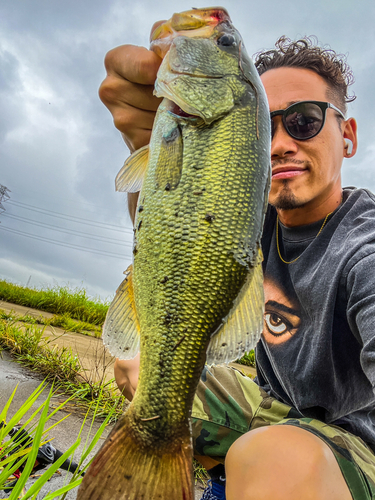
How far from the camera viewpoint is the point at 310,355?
1.99m

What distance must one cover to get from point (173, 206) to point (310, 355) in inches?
51.7

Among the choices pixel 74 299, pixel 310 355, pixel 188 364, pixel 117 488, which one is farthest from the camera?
pixel 74 299

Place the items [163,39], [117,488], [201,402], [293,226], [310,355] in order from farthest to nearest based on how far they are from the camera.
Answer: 1. [293,226]
2. [201,402]
3. [310,355]
4. [163,39]
5. [117,488]

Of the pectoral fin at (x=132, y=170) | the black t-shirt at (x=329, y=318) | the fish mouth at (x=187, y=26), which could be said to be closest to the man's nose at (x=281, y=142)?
the black t-shirt at (x=329, y=318)

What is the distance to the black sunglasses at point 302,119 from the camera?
7.76 ft

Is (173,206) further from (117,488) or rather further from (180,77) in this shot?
(117,488)

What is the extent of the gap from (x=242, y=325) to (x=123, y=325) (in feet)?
1.51

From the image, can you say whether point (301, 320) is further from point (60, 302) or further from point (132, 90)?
point (60, 302)

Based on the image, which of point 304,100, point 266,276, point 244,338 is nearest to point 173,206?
point 244,338

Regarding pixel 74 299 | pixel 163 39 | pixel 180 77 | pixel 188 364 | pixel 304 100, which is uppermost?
pixel 304 100

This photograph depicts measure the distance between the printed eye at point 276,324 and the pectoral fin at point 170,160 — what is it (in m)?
1.42

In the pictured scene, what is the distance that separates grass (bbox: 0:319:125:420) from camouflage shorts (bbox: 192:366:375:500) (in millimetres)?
750

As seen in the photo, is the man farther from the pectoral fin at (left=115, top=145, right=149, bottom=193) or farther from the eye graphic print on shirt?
the pectoral fin at (left=115, top=145, right=149, bottom=193)

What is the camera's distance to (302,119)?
2.38 metres
